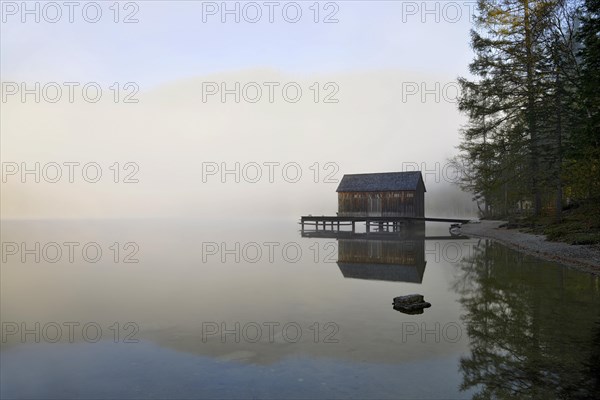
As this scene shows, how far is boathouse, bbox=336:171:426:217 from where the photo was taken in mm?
53125

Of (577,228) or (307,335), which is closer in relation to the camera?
(307,335)

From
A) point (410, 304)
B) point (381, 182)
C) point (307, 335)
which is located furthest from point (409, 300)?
point (381, 182)

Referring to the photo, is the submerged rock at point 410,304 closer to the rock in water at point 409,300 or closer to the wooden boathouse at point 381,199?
the rock in water at point 409,300

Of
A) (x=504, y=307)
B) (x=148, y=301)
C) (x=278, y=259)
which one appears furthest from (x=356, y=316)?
(x=278, y=259)

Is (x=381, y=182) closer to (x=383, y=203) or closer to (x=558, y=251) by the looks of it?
(x=383, y=203)

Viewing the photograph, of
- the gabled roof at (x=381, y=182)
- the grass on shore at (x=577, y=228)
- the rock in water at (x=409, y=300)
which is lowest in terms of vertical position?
the rock in water at (x=409, y=300)

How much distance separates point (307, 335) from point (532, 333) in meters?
5.42

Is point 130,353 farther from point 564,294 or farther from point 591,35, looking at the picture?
point 591,35

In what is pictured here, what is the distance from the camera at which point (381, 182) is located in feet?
181

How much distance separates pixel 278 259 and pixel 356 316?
51.3ft

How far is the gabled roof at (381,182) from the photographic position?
53469 millimetres

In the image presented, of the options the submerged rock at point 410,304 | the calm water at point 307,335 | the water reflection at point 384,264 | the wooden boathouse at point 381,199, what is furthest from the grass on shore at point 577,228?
the wooden boathouse at point 381,199

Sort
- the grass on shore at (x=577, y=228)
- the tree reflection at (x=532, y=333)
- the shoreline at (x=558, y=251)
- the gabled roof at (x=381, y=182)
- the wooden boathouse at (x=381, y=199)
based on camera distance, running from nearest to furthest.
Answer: the tree reflection at (x=532, y=333) < the shoreline at (x=558, y=251) < the grass on shore at (x=577, y=228) < the wooden boathouse at (x=381, y=199) < the gabled roof at (x=381, y=182)

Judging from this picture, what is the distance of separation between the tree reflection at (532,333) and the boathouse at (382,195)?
1380 inches
